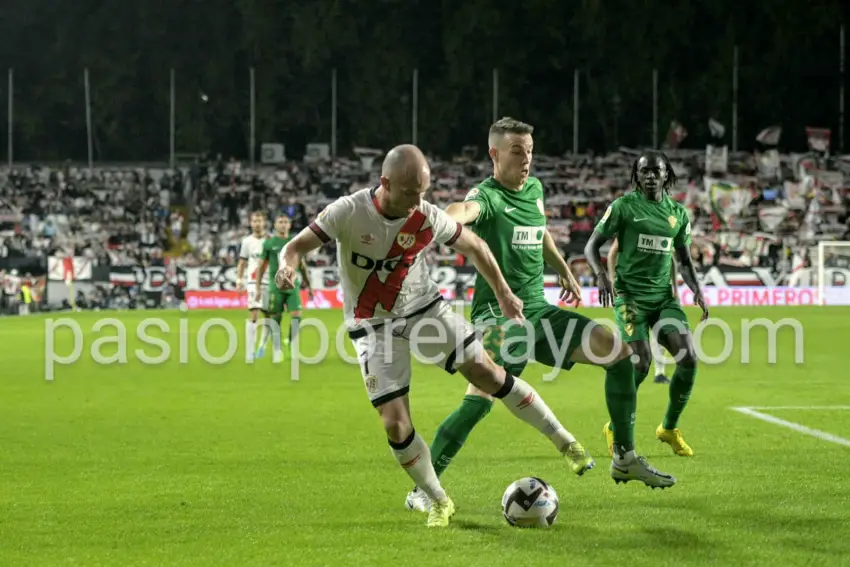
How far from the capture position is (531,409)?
7195 millimetres

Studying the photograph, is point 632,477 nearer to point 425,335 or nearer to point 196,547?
point 425,335

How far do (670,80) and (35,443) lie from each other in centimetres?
4969

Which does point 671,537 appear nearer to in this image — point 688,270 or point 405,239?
point 405,239

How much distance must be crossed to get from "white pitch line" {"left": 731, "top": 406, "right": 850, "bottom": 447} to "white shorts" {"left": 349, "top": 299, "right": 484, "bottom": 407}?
14.9ft

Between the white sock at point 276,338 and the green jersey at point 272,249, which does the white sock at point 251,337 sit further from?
the green jersey at point 272,249

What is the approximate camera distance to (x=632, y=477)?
7.53 meters

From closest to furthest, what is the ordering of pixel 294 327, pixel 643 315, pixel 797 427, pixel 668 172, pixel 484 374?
pixel 484 374, pixel 643 315, pixel 668 172, pixel 797 427, pixel 294 327

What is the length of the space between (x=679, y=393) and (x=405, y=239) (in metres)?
3.78

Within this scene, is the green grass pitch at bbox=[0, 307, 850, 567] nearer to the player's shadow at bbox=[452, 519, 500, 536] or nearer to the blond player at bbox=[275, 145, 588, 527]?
the player's shadow at bbox=[452, 519, 500, 536]

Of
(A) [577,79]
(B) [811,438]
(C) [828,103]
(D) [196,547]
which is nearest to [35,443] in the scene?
(D) [196,547]

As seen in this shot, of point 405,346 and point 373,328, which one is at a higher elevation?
point 373,328

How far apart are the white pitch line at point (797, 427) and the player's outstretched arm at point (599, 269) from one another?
2416mm

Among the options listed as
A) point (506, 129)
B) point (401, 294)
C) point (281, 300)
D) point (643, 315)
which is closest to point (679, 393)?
point (643, 315)

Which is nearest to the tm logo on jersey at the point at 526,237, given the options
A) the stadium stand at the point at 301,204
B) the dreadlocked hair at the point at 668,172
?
the dreadlocked hair at the point at 668,172
